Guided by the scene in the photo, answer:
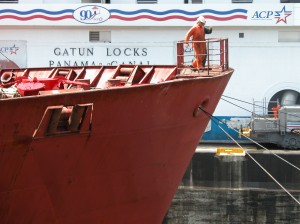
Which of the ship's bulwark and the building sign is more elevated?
the building sign

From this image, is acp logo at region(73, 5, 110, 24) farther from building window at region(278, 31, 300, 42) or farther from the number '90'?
building window at region(278, 31, 300, 42)

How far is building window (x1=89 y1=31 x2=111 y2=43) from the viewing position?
2006 cm

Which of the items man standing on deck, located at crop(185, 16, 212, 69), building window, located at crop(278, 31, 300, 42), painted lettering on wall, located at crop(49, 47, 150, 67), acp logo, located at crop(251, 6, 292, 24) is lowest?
man standing on deck, located at crop(185, 16, 212, 69)

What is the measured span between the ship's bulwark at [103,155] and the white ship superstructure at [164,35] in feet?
35.7

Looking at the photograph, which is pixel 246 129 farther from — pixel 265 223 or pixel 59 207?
pixel 59 207

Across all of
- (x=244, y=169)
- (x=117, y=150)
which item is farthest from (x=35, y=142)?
(x=244, y=169)

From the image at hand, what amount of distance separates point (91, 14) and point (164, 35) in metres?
2.74

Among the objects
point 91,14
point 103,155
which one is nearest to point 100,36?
point 91,14

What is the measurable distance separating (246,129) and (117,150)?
1132 centimetres

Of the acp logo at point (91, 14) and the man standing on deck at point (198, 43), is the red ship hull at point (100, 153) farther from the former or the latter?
the acp logo at point (91, 14)

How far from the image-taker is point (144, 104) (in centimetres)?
748

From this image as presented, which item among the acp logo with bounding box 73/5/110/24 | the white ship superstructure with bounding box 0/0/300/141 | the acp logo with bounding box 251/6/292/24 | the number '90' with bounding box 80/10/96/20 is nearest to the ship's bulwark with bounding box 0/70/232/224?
the white ship superstructure with bounding box 0/0/300/141

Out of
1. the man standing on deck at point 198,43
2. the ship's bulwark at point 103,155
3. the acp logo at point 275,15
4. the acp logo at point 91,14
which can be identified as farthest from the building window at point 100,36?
the ship's bulwark at point 103,155

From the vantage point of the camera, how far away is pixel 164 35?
19.7m
